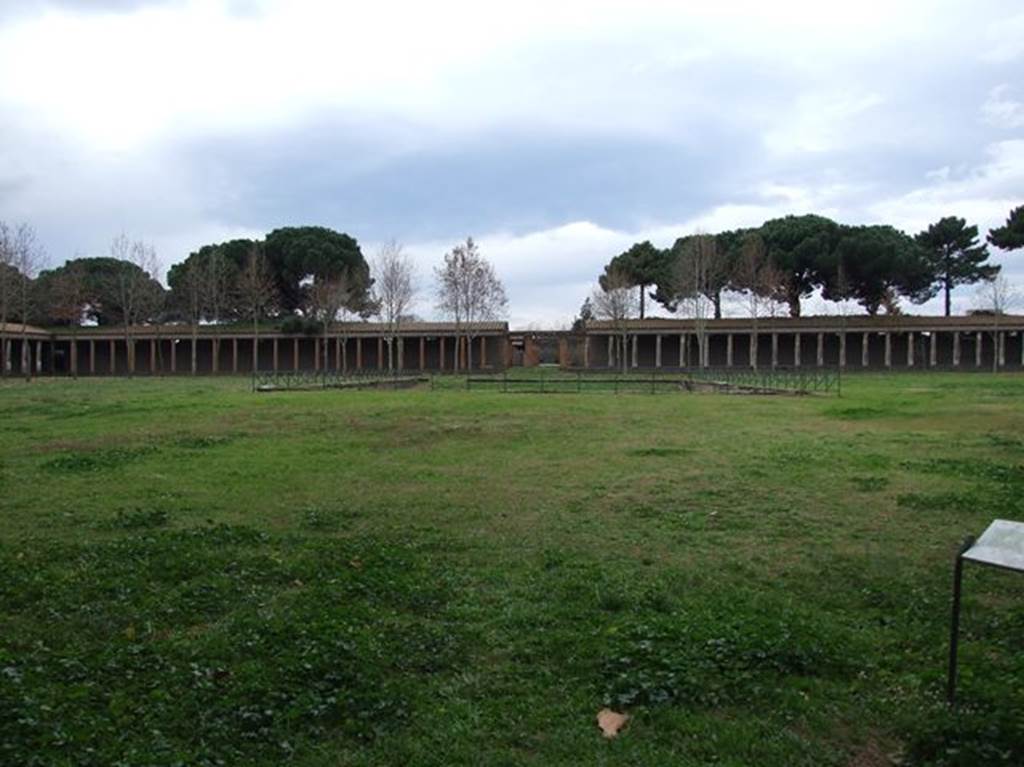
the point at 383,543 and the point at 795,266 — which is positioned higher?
the point at 795,266

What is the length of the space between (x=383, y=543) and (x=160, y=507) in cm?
323

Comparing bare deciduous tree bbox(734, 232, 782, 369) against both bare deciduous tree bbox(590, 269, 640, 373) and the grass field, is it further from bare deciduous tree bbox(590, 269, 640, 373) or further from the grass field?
the grass field

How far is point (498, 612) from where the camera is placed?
5.95 m

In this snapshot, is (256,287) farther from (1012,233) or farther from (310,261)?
(1012,233)

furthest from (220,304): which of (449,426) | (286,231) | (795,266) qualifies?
(449,426)

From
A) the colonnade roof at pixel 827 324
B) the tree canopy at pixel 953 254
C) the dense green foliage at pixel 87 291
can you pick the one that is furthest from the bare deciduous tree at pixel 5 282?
the tree canopy at pixel 953 254

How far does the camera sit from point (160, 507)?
9703 millimetres

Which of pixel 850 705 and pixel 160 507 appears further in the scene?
pixel 160 507

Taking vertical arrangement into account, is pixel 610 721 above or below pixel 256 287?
below

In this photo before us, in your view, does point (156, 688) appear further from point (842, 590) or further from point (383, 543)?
point (842, 590)

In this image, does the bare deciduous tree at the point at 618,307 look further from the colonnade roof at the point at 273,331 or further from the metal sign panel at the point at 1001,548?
the metal sign panel at the point at 1001,548

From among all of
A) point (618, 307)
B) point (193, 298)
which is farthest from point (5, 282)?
point (618, 307)

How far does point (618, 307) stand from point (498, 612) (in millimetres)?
66723

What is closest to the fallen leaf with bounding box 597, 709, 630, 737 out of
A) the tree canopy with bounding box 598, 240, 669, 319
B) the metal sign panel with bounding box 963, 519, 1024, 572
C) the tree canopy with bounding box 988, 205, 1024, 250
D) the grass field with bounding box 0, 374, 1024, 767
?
the grass field with bounding box 0, 374, 1024, 767
